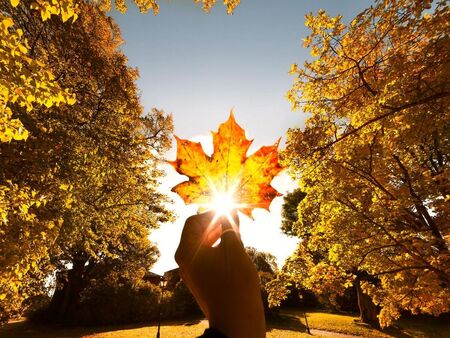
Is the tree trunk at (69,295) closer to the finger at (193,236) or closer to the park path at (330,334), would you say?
the park path at (330,334)

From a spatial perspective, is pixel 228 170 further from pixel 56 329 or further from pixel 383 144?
pixel 56 329

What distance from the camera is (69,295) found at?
3170 centimetres

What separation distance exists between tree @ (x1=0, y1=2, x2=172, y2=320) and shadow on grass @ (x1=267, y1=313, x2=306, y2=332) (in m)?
17.3

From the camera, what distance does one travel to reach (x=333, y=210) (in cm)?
1060

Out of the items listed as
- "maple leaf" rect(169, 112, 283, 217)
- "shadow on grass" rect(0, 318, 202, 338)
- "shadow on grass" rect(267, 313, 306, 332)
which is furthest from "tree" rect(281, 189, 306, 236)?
"maple leaf" rect(169, 112, 283, 217)

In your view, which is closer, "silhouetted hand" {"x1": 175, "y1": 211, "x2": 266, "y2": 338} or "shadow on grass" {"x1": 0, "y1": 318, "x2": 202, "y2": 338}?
"silhouetted hand" {"x1": 175, "y1": 211, "x2": 266, "y2": 338}

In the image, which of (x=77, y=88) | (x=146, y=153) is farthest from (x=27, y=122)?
(x=146, y=153)

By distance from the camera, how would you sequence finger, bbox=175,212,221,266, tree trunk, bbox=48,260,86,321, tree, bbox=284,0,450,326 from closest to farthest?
finger, bbox=175,212,221,266 → tree, bbox=284,0,450,326 → tree trunk, bbox=48,260,86,321

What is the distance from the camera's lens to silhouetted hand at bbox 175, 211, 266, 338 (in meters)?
0.94

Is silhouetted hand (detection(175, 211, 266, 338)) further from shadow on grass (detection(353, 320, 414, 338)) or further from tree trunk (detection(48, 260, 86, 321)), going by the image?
tree trunk (detection(48, 260, 86, 321))

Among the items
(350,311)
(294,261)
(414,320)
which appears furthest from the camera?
(350,311)

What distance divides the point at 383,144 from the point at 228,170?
25.5 feet

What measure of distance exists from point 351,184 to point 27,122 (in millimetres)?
10273

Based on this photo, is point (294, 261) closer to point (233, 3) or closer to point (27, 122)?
point (233, 3)
